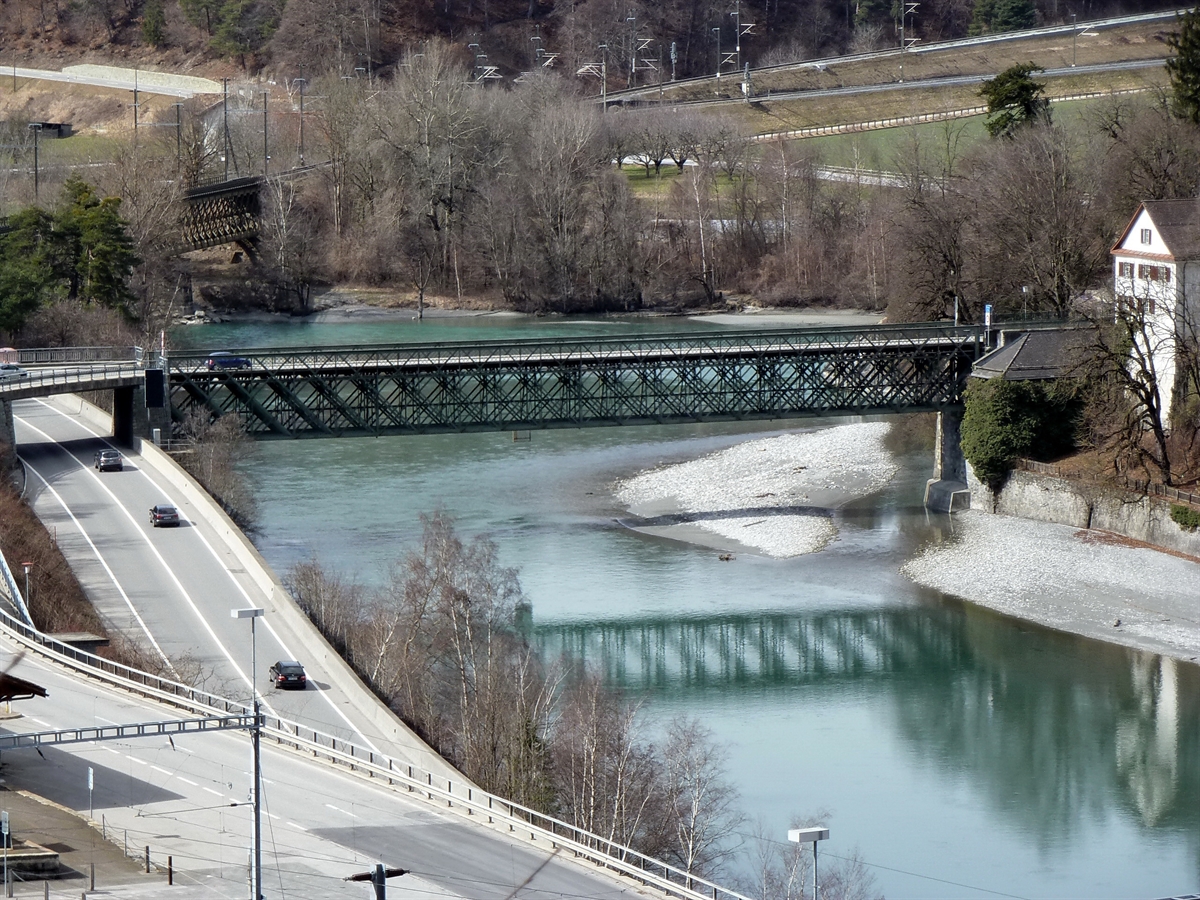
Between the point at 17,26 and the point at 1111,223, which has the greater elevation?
the point at 17,26

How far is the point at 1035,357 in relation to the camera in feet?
225

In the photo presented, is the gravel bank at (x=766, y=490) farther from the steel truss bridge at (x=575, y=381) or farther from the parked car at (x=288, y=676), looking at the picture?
the parked car at (x=288, y=676)

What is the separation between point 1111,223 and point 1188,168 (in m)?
4.01

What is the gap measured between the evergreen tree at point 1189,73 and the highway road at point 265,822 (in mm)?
64487

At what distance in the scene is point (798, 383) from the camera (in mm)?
70688

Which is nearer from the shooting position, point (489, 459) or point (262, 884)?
point (262, 884)

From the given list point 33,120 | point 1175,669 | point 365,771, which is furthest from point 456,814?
point 33,120

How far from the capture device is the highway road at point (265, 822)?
29.8 m

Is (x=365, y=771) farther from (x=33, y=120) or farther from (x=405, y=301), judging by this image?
(x=33, y=120)

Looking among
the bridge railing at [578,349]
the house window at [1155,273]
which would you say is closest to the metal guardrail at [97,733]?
the bridge railing at [578,349]

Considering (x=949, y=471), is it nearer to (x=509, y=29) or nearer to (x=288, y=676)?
(x=288, y=676)

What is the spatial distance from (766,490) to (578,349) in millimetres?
8565

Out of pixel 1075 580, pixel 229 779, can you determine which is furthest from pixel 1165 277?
pixel 229 779

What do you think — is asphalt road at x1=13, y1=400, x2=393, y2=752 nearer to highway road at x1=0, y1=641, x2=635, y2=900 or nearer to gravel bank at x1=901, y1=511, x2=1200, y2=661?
highway road at x1=0, y1=641, x2=635, y2=900
